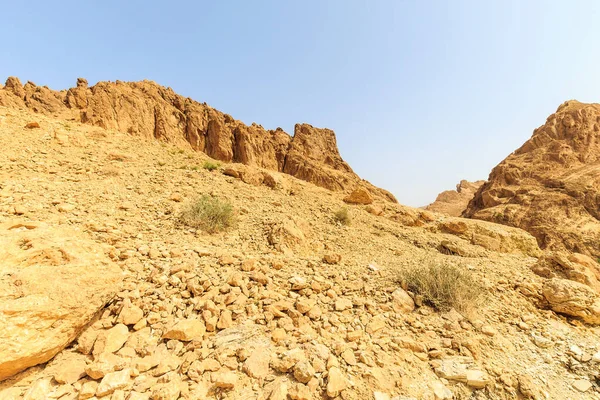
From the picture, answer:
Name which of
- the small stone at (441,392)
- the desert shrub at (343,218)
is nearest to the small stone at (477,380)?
the small stone at (441,392)

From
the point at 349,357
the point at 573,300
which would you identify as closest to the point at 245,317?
the point at 349,357

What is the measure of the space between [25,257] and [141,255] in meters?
1.16

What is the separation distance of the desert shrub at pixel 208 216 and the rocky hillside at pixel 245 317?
15 cm

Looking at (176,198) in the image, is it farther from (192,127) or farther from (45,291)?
(192,127)

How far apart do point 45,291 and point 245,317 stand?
191cm

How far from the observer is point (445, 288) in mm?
3805

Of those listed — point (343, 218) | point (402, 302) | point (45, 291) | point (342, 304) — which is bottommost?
point (45, 291)

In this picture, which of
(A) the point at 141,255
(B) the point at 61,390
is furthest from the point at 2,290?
(A) the point at 141,255

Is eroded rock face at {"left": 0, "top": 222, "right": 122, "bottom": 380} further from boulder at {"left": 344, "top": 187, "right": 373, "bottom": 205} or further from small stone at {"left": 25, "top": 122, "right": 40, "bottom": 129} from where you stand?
boulder at {"left": 344, "top": 187, "right": 373, "bottom": 205}

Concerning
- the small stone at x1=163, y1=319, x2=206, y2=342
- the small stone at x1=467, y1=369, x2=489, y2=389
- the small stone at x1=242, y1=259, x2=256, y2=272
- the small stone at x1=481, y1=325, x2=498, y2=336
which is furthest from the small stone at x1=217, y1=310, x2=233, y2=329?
the small stone at x1=481, y1=325, x2=498, y2=336

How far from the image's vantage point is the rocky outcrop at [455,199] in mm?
35294

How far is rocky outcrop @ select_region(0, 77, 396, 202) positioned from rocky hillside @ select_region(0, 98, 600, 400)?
11.2m

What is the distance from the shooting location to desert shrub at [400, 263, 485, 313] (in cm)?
366

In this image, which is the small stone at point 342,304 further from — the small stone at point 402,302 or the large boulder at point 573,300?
the large boulder at point 573,300
